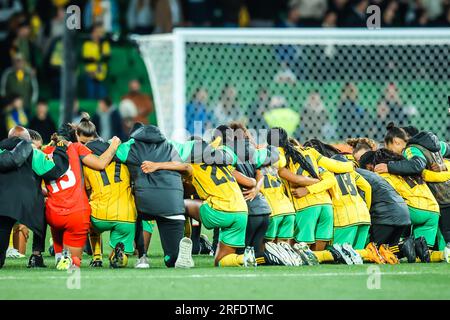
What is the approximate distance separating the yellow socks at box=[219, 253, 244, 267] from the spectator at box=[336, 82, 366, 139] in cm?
769

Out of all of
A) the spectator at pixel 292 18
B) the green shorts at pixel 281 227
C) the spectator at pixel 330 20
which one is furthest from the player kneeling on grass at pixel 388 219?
the spectator at pixel 292 18

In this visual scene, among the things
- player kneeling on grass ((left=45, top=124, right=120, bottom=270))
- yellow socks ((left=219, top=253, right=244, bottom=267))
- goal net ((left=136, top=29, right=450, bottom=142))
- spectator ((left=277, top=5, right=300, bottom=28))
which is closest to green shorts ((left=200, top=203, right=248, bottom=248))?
yellow socks ((left=219, top=253, right=244, bottom=267))

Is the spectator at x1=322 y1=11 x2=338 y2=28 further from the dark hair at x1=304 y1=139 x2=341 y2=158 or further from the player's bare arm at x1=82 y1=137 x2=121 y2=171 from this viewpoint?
the player's bare arm at x1=82 y1=137 x2=121 y2=171

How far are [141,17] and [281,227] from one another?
11082 mm

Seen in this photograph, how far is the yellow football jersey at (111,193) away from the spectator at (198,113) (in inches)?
249

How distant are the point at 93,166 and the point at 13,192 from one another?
0.78 m

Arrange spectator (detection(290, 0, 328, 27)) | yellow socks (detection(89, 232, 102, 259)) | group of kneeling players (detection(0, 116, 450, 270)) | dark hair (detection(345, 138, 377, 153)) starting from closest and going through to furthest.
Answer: group of kneeling players (detection(0, 116, 450, 270)) → yellow socks (detection(89, 232, 102, 259)) → dark hair (detection(345, 138, 377, 153)) → spectator (detection(290, 0, 328, 27))

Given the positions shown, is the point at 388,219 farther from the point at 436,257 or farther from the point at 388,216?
the point at 436,257

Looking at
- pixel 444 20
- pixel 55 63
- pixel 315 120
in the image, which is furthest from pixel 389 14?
pixel 55 63

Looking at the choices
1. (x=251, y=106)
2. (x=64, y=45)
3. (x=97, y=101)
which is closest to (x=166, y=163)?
(x=64, y=45)

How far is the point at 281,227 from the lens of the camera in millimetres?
11852

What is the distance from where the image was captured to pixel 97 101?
830 inches

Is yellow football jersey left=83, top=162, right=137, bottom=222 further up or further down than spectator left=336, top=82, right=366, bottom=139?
further up

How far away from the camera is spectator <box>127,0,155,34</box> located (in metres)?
22.2
